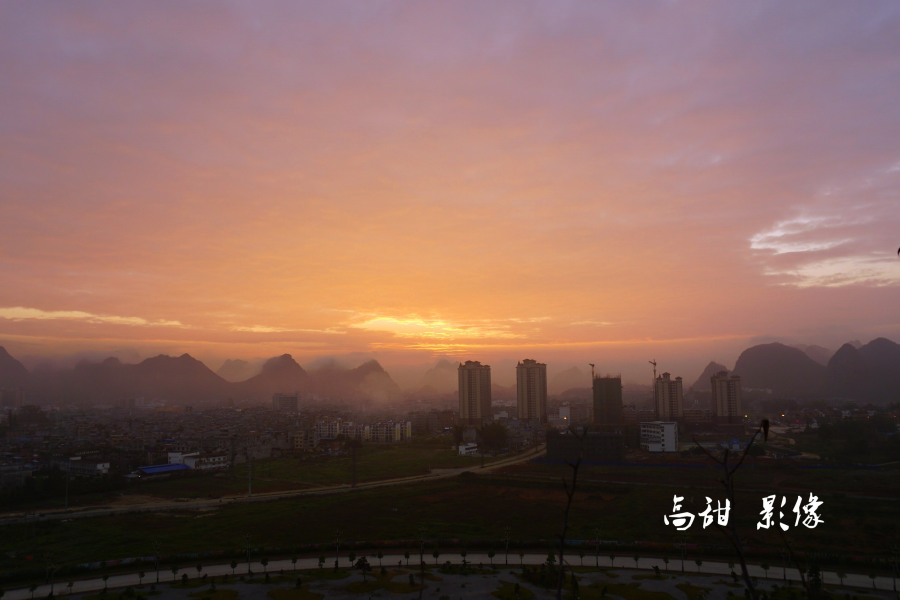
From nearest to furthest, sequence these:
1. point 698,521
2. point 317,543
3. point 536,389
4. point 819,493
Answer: point 317,543, point 698,521, point 819,493, point 536,389

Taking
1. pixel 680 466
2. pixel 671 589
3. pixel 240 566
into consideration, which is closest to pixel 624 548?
pixel 671 589

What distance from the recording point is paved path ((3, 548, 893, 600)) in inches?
719

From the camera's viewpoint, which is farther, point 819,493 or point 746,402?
point 746,402

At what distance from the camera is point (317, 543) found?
23.6 metres

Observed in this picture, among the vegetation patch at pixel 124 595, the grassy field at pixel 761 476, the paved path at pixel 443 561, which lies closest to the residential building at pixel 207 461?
the grassy field at pixel 761 476

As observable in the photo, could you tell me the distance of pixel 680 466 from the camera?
44.1 m

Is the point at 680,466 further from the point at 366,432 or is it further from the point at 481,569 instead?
the point at 366,432

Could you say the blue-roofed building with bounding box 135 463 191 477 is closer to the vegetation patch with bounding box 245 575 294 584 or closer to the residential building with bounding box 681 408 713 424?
the vegetation patch with bounding box 245 575 294 584

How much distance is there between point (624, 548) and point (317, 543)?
41.7 ft

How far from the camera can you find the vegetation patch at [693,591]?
1692 centimetres

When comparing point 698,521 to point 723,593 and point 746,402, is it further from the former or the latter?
point 746,402

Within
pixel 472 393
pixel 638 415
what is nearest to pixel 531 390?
pixel 472 393

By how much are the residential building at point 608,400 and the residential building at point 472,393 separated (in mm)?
20336

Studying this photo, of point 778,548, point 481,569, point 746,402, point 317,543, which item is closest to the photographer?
point 481,569
